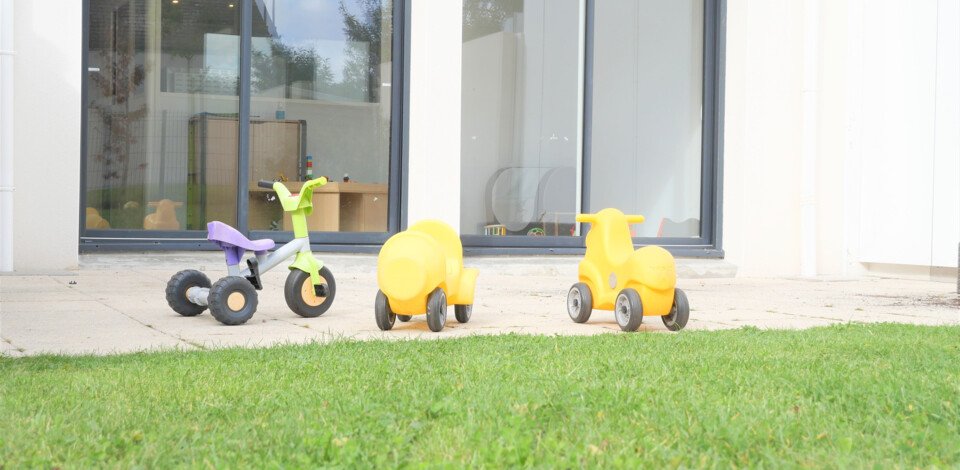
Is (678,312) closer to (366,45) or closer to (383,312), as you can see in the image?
(383,312)

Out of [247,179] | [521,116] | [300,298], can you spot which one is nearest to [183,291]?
[300,298]

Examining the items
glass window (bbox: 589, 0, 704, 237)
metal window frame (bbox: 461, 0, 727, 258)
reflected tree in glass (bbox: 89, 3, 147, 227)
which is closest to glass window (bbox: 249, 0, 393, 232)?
reflected tree in glass (bbox: 89, 3, 147, 227)

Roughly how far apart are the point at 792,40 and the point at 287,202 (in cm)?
629

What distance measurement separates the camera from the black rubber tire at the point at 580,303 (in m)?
5.07

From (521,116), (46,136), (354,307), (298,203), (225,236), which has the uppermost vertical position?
(521,116)

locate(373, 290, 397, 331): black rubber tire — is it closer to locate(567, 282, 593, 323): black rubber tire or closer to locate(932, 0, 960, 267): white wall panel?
locate(567, 282, 593, 323): black rubber tire

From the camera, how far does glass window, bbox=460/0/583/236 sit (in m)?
9.41

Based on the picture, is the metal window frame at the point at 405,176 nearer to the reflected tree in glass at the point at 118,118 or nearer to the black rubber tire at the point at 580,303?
the reflected tree in glass at the point at 118,118

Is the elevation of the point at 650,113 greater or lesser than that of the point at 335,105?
greater

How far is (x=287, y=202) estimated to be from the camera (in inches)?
211

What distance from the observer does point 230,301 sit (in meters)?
4.85

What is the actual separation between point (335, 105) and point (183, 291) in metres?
4.15

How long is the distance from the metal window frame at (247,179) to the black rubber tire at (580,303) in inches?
152

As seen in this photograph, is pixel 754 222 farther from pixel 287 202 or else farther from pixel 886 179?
pixel 287 202
